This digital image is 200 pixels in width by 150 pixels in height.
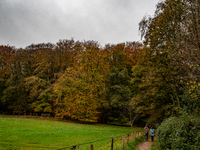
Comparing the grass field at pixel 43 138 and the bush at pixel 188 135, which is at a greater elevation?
the bush at pixel 188 135

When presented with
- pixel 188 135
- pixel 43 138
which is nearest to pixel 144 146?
pixel 188 135

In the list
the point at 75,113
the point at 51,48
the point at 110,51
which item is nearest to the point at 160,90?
the point at 75,113

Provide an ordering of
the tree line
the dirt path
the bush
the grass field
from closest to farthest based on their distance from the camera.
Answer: the bush < the grass field < the dirt path < the tree line

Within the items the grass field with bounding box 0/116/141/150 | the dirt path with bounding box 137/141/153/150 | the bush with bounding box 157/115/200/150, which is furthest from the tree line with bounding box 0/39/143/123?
the bush with bounding box 157/115/200/150

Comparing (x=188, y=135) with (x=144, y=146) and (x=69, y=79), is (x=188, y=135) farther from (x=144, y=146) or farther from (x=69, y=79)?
(x=69, y=79)

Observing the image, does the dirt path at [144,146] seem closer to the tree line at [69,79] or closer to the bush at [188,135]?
the bush at [188,135]

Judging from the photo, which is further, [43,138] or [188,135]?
[43,138]

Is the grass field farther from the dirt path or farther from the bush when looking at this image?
the bush

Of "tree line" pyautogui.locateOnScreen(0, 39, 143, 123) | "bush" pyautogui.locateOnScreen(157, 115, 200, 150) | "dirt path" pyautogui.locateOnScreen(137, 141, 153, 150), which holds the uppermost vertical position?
"tree line" pyautogui.locateOnScreen(0, 39, 143, 123)

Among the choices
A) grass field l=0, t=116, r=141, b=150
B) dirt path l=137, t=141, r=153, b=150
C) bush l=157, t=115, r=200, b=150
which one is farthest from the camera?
dirt path l=137, t=141, r=153, b=150

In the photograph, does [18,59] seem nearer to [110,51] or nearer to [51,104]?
[51,104]

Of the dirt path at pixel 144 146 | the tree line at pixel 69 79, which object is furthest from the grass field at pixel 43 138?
the tree line at pixel 69 79

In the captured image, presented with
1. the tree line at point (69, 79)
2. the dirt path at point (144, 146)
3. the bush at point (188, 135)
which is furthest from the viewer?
the tree line at point (69, 79)

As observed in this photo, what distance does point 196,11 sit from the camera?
8.30 meters
